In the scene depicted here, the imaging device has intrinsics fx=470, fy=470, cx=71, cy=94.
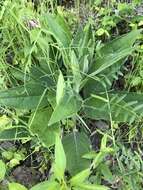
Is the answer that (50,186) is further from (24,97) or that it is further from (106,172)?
(24,97)

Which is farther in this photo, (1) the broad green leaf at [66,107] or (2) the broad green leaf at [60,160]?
(1) the broad green leaf at [66,107]

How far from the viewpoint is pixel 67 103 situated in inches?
60.9

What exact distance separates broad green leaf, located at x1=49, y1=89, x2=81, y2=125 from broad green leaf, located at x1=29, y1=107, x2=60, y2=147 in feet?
0.35

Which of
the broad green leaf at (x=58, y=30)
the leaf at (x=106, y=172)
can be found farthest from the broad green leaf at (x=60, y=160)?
the broad green leaf at (x=58, y=30)

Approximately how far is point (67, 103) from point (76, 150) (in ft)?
0.58

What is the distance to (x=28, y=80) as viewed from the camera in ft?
5.49

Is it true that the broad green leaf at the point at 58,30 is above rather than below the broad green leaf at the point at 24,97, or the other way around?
above

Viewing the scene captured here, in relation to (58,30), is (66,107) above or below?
below

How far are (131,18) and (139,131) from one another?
0.54m

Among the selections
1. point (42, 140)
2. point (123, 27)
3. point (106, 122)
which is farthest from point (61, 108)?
point (123, 27)

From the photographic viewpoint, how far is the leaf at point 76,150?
1.58m

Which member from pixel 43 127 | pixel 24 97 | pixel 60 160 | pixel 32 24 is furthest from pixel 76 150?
pixel 32 24

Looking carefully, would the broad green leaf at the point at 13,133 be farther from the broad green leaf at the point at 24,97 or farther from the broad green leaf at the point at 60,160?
the broad green leaf at the point at 60,160

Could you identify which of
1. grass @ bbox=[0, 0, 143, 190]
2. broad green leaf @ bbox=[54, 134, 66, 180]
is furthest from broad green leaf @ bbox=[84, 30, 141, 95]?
broad green leaf @ bbox=[54, 134, 66, 180]
